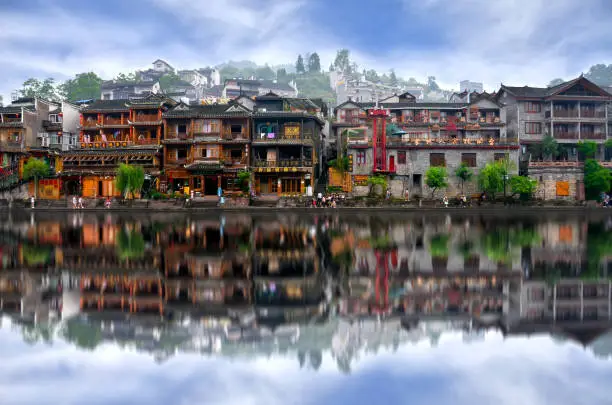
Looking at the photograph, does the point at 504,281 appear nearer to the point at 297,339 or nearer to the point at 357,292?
the point at 357,292

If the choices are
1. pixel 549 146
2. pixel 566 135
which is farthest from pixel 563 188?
pixel 566 135

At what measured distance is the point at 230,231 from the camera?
2631 centimetres

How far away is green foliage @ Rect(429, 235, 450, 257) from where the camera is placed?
56.5 ft

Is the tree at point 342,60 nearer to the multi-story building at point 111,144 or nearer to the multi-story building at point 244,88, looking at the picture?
the multi-story building at point 244,88

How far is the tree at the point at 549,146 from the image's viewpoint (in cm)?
5281

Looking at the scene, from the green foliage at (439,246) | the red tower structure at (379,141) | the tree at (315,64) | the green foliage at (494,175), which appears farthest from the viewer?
the tree at (315,64)

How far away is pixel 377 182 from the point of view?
48531 mm

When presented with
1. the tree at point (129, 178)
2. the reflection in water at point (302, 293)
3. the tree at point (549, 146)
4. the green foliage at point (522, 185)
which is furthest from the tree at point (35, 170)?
the tree at point (549, 146)

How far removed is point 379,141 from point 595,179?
67.4ft

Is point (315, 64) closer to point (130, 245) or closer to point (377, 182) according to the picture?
point (377, 182)

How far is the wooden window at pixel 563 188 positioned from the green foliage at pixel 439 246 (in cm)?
3226

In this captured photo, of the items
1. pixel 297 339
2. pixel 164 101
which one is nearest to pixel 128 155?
pixel 164 101

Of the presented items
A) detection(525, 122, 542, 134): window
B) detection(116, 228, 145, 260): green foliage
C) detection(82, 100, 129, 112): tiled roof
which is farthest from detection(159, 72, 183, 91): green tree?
detection(116, 228, 145, 260): green foliage

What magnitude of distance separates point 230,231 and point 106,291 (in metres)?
14.8
